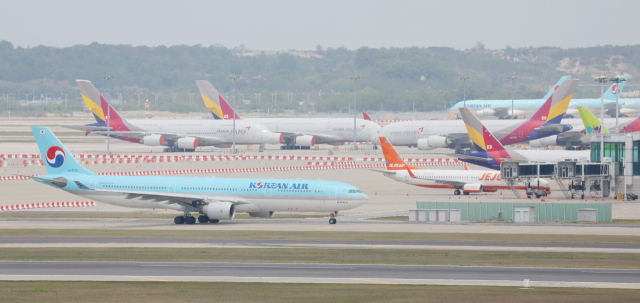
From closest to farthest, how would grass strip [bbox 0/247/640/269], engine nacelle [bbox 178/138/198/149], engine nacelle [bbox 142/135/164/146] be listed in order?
grass strip [bbox 0/247/640/269], engine nacelle [bbox 178/138/198/149], engine nacelle [bbox 142/135/164/146]

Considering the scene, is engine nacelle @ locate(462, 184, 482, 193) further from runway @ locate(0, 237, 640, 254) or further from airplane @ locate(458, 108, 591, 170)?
runway @ locate(0, 237, 640, 254)

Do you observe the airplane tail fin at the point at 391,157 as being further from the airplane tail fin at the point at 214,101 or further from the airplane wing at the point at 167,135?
the airplane tail fin at the point at 214,101

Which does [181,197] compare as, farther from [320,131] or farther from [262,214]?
[320,131]

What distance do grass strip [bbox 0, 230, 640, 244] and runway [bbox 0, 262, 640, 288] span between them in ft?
29.9

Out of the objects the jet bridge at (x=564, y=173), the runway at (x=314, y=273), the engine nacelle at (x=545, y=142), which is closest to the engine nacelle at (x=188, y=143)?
the engine nacelle at (x=545, y=142)

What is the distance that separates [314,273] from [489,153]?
40.5 metres

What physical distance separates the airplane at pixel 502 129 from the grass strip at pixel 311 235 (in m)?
51.8

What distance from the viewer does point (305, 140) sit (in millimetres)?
110875

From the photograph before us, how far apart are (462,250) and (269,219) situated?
17811 mm

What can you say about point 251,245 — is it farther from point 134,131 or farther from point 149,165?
point 134,131

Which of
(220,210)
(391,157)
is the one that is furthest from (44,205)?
(391,157)

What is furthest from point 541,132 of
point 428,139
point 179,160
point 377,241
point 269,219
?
point 377,241

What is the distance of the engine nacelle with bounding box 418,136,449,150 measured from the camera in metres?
101

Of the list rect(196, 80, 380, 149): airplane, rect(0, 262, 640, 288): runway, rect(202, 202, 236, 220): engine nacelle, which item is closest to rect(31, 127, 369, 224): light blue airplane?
rect(202, 202, 236, 220): engine nacelle
